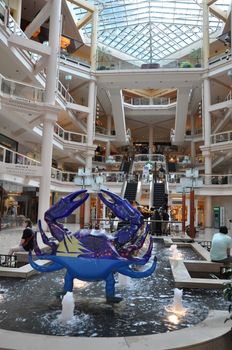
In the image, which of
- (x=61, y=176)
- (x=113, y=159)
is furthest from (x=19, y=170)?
(x=113, y=159)

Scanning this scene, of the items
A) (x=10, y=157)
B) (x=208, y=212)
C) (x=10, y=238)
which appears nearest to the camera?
(x=10, y=238)

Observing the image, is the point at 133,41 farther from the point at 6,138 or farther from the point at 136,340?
the point at 136,340

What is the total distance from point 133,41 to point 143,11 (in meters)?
5.26

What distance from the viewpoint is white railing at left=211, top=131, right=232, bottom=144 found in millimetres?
25438

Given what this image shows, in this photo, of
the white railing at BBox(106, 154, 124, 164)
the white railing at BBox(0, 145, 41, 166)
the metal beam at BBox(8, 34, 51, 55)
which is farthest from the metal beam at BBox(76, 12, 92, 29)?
the white railing at BBox(0, 145, 41, 166)

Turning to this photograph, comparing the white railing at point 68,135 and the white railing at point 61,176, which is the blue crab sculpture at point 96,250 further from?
the white railing at point 68,135

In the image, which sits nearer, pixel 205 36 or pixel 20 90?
pixel 20 90

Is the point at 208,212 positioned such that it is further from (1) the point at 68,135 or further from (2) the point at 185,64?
(1) the point at 68,135

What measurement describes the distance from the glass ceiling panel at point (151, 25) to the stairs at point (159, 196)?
12094 millimetres

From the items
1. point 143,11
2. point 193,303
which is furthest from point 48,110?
point 143,11

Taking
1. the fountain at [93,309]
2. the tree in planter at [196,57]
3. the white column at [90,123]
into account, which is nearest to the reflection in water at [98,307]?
the fountain at [93,309]

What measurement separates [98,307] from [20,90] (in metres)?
14.7

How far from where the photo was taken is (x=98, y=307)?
5.12 meters

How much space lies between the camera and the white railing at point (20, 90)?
1661cm
